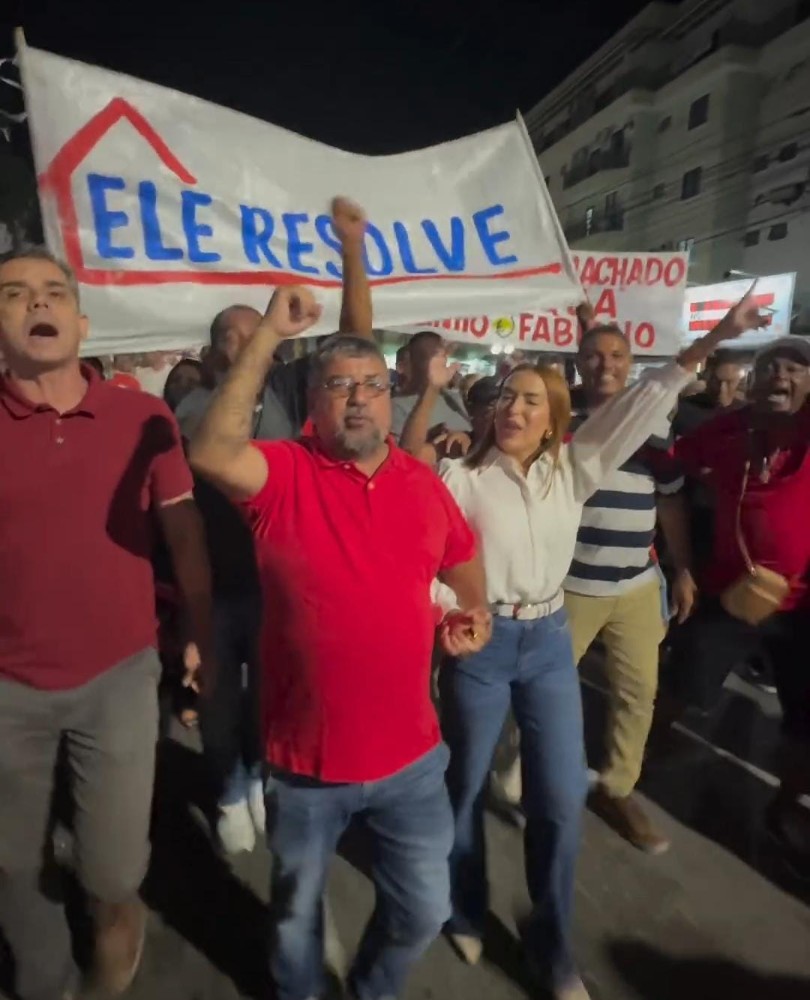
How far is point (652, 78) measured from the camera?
36.8 metres

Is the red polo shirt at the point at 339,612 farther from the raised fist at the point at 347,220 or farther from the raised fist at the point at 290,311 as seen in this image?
the raised fist at the point at 347,220

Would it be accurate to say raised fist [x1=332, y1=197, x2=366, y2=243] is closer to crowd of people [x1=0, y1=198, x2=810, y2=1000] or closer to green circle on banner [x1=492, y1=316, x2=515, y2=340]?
crowd of people [x1=0, y1=198, x2=810, y2=1000]

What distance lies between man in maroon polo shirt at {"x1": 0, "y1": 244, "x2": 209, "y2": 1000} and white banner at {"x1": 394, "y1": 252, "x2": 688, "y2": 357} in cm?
383

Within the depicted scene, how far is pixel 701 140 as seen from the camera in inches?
1293

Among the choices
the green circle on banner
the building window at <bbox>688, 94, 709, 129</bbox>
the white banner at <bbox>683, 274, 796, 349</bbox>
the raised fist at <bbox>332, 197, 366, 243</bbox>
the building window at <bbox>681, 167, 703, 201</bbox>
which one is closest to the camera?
the raised fist at <bbox>332, 197, 366, 243</bbox>

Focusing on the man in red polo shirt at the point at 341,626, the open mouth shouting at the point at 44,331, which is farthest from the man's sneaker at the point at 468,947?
the open mouth shouting at the point at 44,331

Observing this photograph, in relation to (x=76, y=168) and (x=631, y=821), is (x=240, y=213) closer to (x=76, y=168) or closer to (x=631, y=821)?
(x=76, y=168)

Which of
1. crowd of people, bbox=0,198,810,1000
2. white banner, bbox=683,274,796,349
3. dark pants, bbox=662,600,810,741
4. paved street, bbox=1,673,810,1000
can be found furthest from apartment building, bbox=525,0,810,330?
crowd of people, bbox=0,198,810,1000

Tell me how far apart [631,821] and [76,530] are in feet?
8.10

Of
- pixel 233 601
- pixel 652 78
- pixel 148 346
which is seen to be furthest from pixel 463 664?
pixel 652 78

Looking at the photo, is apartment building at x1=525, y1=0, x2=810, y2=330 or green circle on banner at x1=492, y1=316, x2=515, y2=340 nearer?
green circle on banner at x1=492, y1=316, x2=515, y2=340

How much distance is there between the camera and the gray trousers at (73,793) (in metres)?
2.05

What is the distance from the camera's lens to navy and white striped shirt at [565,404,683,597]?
311 cm

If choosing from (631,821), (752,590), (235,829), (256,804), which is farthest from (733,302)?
(235,829)
